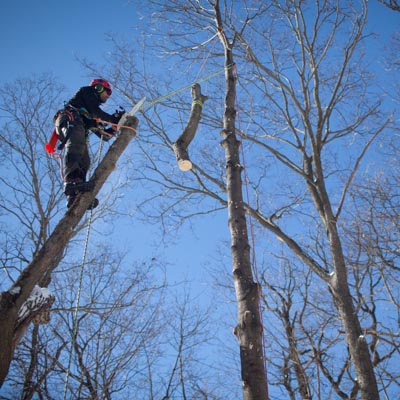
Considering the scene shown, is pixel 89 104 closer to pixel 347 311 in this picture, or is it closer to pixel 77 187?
pixel 77 187

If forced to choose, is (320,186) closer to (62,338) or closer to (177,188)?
(177,188)

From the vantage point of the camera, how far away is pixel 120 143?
3.79 meters

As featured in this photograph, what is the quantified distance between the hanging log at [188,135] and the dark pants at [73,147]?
0.91 meters

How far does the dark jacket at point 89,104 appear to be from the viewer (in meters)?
4.47

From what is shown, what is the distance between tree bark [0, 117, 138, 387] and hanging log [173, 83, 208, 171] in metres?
0.53

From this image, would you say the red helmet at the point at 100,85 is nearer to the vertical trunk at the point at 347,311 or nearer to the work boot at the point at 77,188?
the work boot at the point at 77,188

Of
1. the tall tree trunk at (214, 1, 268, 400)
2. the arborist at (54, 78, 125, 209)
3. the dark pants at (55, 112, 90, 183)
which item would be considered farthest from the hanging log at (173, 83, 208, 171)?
the dark pants at (55, 112, 90, 183)

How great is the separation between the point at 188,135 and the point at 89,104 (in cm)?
125

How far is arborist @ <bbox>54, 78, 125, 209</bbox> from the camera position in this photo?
3.83 m

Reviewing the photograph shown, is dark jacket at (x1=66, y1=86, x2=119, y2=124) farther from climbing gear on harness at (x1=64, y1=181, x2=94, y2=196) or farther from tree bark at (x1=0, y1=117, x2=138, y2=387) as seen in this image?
climbing gear on harness at (x1=64, y1=181, x2=94, y2=196)

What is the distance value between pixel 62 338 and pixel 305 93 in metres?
6.24

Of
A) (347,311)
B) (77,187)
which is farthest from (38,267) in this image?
(347,311)

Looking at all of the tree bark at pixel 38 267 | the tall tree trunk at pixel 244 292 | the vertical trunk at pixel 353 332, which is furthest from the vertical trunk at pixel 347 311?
the tree bark at pixel 38 267

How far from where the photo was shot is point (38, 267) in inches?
114
